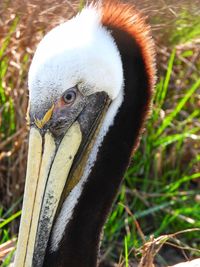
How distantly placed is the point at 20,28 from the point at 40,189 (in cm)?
180

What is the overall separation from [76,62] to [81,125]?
0.28 meters

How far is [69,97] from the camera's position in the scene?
324 cm

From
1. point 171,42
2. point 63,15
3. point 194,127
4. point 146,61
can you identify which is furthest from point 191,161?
point 146,61

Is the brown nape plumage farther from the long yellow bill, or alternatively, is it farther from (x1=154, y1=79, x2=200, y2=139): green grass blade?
(x1=154, y1=79, x2=200, y2=139): green grass blade

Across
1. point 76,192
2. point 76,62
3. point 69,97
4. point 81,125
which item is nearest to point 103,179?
point 76,192

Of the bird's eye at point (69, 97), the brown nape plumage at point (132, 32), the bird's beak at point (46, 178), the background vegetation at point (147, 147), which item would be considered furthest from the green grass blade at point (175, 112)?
the bird's eye at point (69, 97)

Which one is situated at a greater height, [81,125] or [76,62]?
[76,62]

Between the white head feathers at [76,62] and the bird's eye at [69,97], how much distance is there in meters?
0.03

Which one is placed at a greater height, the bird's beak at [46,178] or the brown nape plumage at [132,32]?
the brown nape plumage at [132,32]

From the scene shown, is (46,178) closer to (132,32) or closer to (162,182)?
(132,32)

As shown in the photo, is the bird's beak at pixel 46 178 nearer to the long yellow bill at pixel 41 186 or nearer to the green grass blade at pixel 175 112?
the long yellow bill at pixel 41 186

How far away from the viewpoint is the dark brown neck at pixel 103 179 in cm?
341

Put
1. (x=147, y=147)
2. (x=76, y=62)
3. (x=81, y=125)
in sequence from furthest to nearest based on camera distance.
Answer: (x=147, y=147)
(x=81, y=125)
(x=76, y=62)

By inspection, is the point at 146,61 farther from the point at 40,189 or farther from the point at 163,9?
the point at 163,9
